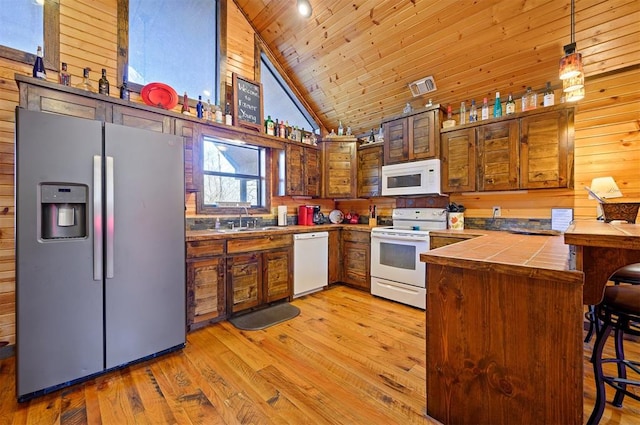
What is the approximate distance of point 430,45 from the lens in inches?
118

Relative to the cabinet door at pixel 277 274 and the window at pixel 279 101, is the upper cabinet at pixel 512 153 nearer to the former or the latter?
the cabinet door at pixel 277 274

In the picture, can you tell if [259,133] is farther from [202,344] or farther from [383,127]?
[202,344]

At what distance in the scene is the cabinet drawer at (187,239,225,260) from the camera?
2.54 m

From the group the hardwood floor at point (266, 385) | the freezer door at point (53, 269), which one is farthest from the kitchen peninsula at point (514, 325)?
the freezer door at point (53, 269)

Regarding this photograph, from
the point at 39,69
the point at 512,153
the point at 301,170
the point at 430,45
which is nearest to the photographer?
the point at 39,69

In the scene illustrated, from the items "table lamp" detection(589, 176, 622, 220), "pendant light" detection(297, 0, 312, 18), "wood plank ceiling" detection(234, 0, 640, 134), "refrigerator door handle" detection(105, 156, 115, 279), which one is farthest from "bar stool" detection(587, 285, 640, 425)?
"pendant light" detection(297, 0, 312, 18)

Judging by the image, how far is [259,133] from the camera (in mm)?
Answer: 3510

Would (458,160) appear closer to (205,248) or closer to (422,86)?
(422,86)

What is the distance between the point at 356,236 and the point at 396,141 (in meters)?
1.40

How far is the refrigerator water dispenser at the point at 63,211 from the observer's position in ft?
5.56

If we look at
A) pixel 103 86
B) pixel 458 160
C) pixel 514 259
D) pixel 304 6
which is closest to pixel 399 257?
pixel 458 160

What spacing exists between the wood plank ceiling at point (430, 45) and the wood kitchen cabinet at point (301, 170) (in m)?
0.93

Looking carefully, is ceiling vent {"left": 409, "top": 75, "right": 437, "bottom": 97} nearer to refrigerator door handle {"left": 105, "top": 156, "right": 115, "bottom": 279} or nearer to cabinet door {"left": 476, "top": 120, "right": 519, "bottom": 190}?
cabinet door {"left": 476, "top": 120, "right": 519, "bottom": 190}

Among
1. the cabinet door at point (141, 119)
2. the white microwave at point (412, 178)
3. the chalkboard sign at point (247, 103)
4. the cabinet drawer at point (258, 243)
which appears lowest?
the cabinet drawer at point (258, 243)
